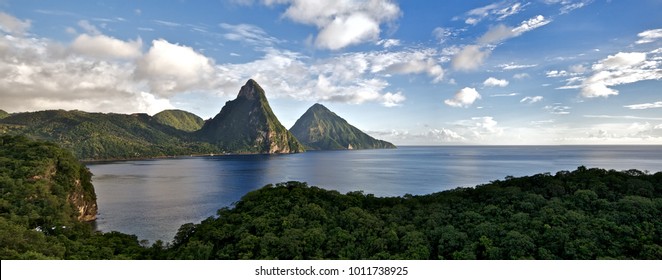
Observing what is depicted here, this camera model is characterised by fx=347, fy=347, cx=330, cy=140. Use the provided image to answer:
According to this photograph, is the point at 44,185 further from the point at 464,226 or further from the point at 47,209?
the point at 464,226

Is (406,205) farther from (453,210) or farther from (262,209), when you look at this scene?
(262,209)

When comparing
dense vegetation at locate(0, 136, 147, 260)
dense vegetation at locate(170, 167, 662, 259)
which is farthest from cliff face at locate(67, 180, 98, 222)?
dense vegetation at locate(170, 167, 662, 259)

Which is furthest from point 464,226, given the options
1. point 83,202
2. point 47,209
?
point 83,202

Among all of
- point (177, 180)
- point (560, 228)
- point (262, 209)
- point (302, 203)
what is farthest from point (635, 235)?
point (177, 180)

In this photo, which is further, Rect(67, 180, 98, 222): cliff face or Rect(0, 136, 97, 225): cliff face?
Rect(67, 180, 98, 222): cliff face

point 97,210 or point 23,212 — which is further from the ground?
point 23,212

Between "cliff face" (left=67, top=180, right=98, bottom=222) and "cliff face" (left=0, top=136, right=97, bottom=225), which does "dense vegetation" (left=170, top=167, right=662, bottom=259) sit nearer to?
"cliff face" (left=0, top=136, right=97, bottom=225)
